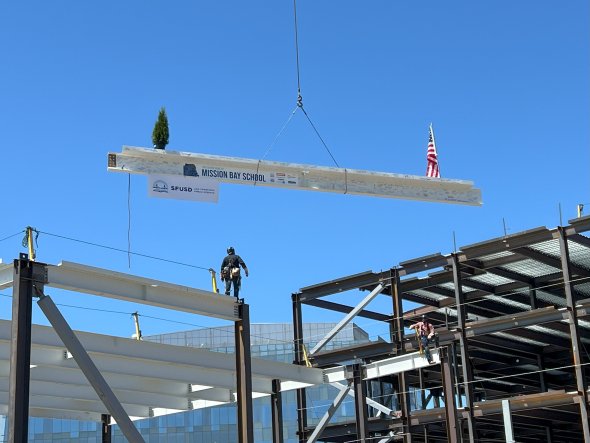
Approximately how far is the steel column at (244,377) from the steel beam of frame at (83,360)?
3.12 meters

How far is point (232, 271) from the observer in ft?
94.1

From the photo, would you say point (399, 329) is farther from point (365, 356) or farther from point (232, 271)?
point (232, 271)

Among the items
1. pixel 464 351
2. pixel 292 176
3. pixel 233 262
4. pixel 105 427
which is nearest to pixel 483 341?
pixel 464 351

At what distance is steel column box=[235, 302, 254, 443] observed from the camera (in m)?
24.0

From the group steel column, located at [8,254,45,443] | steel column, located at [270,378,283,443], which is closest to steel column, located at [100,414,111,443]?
steel column, located at [270,378,283,443]

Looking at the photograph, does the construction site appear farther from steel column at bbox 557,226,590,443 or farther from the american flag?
the american flag

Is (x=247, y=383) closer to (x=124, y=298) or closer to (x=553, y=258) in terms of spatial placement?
(x=124, y=298)

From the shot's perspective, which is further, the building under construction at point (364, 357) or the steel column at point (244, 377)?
the steel column at point (244, 377)

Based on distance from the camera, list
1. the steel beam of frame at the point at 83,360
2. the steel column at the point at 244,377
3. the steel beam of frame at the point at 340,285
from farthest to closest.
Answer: the steel beam of frame at the point at 340,285, the steel column at the point at 244,377, the steel beam of frame at the point at 83,360

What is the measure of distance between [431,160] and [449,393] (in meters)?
10.7

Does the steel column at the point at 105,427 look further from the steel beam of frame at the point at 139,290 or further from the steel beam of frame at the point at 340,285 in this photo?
the steel beam of frame at the point at 340,285

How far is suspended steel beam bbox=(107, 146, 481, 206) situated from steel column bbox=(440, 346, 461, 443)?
26.4 feet

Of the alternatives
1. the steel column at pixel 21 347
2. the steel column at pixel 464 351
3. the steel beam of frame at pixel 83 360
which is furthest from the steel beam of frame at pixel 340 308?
the steel column at pixel 21 347

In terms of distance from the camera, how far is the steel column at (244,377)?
24000mm
